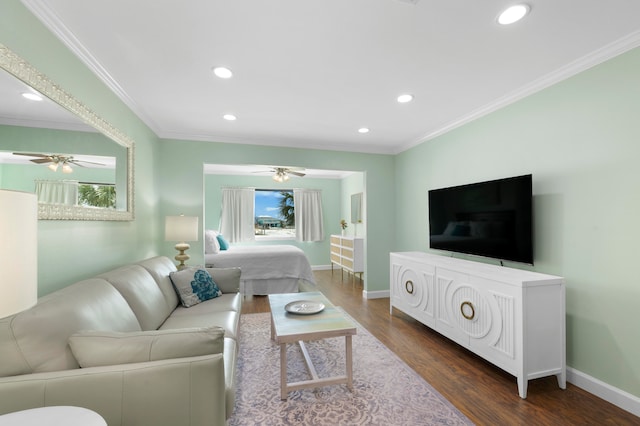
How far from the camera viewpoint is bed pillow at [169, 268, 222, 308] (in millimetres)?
2768

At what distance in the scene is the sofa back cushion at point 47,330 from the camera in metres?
1.17

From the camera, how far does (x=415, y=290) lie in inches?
132

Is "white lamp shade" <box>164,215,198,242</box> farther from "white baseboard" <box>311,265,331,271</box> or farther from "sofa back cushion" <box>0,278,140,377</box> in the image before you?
"white baseboard" <box>311,265,331,271</box>

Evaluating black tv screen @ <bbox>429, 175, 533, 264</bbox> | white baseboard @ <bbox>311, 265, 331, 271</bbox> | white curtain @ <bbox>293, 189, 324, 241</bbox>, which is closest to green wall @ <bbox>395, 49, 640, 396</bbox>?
black tv screen @ <bbox>429, 175, 533, 264</bbox>

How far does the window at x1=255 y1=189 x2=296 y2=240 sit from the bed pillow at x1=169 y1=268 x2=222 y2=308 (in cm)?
421

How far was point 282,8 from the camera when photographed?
161 centimetres

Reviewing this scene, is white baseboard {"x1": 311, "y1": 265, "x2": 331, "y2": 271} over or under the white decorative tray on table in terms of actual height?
under

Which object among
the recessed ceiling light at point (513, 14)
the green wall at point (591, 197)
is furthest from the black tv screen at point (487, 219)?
the recessed ceiling light at point (513, 14)

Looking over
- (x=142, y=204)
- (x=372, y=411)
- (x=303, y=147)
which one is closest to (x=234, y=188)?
(x=303, y=147)

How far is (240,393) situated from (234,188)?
5.31 metres

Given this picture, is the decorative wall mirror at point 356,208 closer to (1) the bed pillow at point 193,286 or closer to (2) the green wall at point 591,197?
(2) the green wall at point 591,197

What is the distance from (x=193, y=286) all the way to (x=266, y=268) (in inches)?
78.6

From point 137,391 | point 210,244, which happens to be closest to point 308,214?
point 210,244

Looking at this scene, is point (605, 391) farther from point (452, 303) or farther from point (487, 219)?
point (487, 219)
